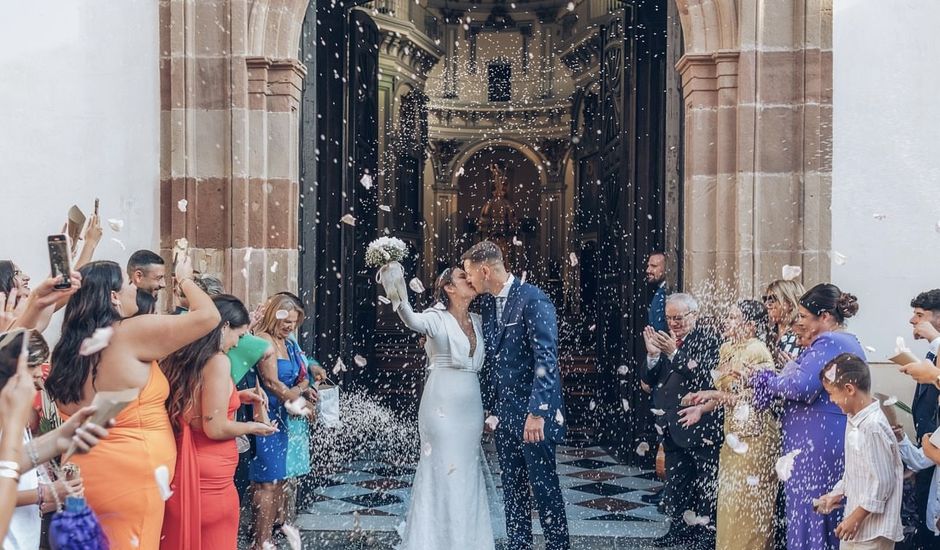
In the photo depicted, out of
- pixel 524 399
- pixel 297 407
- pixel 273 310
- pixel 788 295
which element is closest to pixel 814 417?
pixel 788 295

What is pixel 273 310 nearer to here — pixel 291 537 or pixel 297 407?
pixel 297 407

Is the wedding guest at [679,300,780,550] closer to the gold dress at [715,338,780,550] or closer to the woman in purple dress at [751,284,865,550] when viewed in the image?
the gold dress at [715,338,780,550]

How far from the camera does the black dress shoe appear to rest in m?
5.57

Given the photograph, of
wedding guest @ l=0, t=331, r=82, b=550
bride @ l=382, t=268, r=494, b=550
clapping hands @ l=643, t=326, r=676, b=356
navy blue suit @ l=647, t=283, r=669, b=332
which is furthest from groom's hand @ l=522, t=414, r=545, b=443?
wedding guest @ l=0, t=331, r=82, b=550

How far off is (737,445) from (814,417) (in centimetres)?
52

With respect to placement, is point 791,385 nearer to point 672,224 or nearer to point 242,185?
point 672,224

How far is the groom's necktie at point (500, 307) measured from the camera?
5168 mm

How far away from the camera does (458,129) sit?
74.3ft

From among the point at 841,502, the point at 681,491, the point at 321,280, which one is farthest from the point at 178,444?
the point at 321,280

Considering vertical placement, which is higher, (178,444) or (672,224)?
(672,224)

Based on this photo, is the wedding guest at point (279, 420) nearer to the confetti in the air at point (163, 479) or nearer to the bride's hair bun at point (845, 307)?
the confetti in the air at point (163, 479)

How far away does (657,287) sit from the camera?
274 inches

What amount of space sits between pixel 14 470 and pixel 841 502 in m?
3.25

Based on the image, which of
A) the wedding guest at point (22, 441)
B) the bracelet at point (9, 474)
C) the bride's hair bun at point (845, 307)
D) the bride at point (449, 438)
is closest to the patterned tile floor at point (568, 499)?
the bride at point (449, 438)
